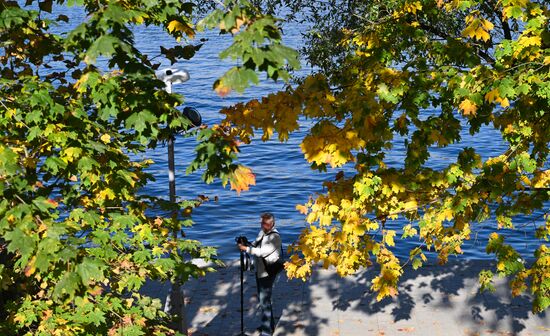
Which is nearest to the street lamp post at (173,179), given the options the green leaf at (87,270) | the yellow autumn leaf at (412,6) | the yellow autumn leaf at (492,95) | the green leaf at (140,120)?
the yellow autumn leaf at (412,6)

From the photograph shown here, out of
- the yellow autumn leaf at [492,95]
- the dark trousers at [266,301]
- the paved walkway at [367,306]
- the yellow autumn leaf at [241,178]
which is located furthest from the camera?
the paved walkway at [367,306]

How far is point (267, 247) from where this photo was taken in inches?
454

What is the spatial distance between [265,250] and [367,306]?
273cm

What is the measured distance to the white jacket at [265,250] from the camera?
1151 centimetres

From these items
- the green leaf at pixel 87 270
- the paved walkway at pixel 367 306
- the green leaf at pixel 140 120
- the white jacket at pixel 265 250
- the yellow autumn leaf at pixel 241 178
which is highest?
the green leaf at pixel 140 120

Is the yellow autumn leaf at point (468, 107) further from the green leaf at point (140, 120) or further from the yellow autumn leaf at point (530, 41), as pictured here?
the green leaf at point (140, 120)

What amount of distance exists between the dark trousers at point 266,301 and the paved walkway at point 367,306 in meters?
0.44

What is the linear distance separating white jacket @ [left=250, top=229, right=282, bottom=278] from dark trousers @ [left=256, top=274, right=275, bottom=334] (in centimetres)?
13

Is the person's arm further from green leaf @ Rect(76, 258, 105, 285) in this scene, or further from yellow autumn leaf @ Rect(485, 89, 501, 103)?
green leaf @ Rect(76, 258, 105, 285)

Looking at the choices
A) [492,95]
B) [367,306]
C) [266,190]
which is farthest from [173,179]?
[266,190]

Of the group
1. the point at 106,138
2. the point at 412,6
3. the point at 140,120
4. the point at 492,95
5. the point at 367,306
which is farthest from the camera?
the point at 367,306

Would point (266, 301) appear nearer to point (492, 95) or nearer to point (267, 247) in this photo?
point (267, 247)

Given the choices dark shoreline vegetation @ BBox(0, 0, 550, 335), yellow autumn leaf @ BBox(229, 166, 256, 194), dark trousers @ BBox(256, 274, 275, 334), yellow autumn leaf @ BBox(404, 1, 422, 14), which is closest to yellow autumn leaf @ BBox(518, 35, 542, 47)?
dark shoreline vegetation @ BBox(0, 0, 550, 335)

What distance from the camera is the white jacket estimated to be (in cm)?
1151
